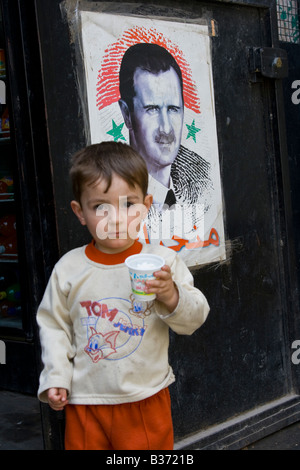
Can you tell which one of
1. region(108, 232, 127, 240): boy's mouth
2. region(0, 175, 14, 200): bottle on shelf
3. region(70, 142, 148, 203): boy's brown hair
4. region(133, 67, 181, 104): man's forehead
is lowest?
region(108, 232, 127, 240): boy's mouth

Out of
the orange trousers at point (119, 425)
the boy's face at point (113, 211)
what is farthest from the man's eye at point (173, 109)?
the orange trousers at point (119, 425)

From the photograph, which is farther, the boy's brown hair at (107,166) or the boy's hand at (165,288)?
the boy's brown hair at (107,166)

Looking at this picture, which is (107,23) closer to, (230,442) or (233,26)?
(233,26)

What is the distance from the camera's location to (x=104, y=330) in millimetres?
2107

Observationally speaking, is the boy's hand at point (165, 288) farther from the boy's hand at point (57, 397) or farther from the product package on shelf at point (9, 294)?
the product package on shelf at point (9, 294)

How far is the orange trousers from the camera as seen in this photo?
2.13 metres

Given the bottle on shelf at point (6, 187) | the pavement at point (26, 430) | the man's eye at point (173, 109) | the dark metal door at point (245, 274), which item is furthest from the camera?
the bottle on shelf at point (6, 187)

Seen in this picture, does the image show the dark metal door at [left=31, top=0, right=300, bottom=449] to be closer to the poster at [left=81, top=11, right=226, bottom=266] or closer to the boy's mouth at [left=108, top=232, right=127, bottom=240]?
the poster at [left=81, top=11, right=226, bottom=266]

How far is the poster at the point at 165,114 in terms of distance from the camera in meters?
2.84

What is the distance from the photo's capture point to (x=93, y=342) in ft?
6.96

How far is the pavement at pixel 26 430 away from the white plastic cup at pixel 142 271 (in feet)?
6.32

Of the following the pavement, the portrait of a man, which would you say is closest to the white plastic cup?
the portrait of a man

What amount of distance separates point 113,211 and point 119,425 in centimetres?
73
